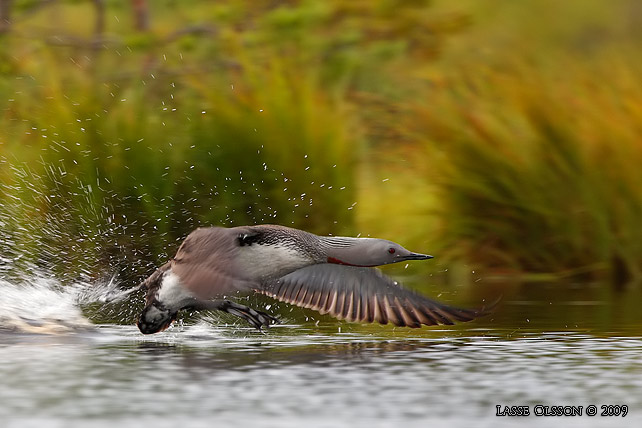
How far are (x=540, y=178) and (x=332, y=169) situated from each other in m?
2.15

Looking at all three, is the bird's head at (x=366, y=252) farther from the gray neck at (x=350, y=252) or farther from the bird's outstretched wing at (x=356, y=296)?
the bird's outstretched wing at (x=356, y=296)

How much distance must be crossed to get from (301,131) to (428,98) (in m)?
2.28

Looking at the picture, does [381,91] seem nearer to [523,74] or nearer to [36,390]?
[523,74]

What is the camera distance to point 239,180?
8961 millimetres

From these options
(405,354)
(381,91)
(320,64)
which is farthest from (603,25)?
(405,354)

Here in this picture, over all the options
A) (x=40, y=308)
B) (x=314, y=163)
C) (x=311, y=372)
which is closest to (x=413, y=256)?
(x=311, y=372)

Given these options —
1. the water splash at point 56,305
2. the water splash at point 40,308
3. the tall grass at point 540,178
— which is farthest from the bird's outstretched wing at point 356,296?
the tall grass at point 540,178

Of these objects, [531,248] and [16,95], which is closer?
[531,248]

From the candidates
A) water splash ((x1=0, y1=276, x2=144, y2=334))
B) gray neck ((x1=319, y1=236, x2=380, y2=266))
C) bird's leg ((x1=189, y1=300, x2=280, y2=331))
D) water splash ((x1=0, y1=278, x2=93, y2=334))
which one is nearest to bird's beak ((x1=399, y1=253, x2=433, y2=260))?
gray neck ((x1=319, y1=236, x2=380, y2=266))

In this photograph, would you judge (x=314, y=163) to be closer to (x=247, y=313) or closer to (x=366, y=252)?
(x=247, y=313)

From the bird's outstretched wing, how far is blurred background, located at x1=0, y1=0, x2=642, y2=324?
126 cm

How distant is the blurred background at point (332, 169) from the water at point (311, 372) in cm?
111

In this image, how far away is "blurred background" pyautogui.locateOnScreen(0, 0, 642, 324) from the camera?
28.5ft

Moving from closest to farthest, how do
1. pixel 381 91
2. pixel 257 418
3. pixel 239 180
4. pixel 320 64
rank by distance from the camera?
1. pixel 257 418
2. pixel 239 180
3. pixel 320 64
4. pixel 381 91
